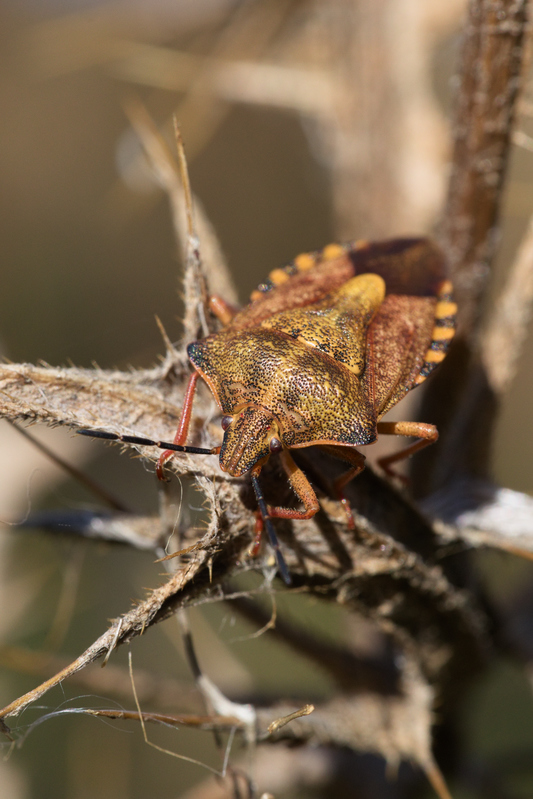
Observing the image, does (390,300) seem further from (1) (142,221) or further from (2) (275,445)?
(1) (142,221)

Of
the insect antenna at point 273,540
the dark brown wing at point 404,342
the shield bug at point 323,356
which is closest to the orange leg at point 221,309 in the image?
the shield bug at point 323,356

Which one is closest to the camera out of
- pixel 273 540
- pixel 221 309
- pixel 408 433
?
pixel 273 540

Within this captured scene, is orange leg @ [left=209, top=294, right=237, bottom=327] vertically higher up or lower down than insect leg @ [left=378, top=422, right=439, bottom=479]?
higher up

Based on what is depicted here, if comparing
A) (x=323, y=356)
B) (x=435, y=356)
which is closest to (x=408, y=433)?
(x=435, y=356)

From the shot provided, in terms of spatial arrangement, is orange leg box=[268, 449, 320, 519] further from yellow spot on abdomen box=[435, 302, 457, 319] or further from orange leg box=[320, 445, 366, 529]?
yellow spot on abdomen box=[435, 302, 457, 319]

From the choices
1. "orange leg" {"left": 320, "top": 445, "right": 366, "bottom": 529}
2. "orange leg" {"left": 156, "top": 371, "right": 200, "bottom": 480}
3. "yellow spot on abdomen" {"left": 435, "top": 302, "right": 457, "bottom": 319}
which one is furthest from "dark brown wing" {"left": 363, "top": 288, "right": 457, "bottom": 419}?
"orange leg" {"left": 156, "top": 371, "right": 200, "bottom": 480}

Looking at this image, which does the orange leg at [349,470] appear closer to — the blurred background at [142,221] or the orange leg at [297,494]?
the orange leg at [297,494]

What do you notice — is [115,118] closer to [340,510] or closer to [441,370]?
[441,370]
